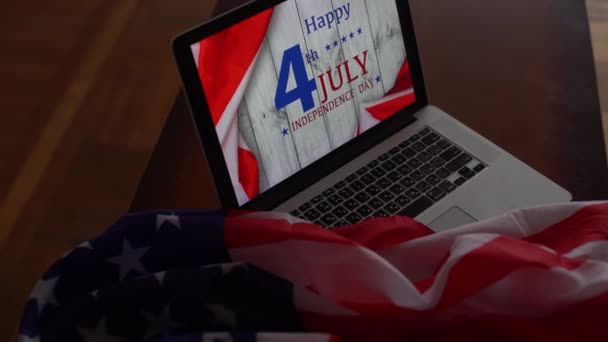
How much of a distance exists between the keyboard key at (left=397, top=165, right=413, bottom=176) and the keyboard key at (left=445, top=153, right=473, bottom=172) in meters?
0.04

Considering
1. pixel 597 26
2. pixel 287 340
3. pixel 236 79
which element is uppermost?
pixel 236 79

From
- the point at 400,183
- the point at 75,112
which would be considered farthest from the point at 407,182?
the point at 75,112

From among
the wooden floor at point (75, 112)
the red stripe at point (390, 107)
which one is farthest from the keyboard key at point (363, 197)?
the wooden floor at point (75, 112)

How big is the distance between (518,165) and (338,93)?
22cm

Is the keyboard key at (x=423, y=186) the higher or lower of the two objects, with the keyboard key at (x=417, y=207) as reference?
higher

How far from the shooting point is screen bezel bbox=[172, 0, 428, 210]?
0.71 metres

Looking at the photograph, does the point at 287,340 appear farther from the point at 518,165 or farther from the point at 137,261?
the point at 518,165

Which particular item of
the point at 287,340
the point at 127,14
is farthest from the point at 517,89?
the point at 127,14

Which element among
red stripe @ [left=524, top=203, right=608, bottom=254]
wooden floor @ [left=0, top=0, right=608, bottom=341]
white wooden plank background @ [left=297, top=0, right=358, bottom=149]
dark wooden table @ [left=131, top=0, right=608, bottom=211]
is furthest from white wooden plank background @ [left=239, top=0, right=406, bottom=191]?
wooden floor @ [left=0, top=0, right=608, bottom=341]

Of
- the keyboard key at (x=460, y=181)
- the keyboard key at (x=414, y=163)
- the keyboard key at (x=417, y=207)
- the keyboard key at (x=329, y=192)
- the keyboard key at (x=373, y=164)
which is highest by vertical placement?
the keyboard key at (x=373, y=164)

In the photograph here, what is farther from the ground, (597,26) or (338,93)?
(338,93)

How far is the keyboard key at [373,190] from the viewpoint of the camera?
0.81m

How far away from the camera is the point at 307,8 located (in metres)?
0.78

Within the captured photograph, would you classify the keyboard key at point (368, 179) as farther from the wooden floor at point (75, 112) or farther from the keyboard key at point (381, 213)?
the wooden floor at point (75, 112)
